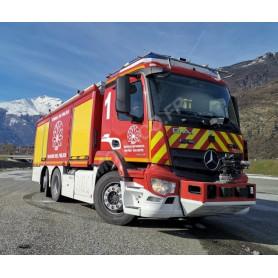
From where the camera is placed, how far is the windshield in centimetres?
607

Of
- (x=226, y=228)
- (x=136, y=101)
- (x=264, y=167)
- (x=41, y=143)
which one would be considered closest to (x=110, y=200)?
(x=136, y=101)

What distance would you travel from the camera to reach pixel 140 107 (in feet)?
20.4

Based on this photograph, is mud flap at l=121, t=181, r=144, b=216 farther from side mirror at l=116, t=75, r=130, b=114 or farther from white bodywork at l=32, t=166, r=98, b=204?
white bodywork at l=32, t=166, r=98, b=204

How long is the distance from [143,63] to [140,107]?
0.84m

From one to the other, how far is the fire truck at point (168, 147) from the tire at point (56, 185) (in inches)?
105

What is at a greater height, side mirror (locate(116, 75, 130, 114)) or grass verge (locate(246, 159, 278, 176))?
side mirror (locate(116, 75, 130, 114))

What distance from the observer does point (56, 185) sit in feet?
34.3

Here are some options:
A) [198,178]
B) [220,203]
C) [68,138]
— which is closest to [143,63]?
[198,178]

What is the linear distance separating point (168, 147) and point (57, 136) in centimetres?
600

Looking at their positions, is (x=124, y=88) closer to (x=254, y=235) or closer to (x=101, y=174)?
(x=101, y=174)

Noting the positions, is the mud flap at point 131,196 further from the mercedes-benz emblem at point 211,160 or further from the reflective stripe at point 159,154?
the mercedes-benz emblem at point 211,160

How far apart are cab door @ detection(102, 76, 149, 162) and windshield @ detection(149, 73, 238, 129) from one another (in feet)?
0.83

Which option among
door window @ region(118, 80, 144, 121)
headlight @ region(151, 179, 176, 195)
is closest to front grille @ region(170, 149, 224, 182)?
headlight @ region(151, 179, 176, 195)

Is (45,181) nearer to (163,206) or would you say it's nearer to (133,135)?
(133,135)
